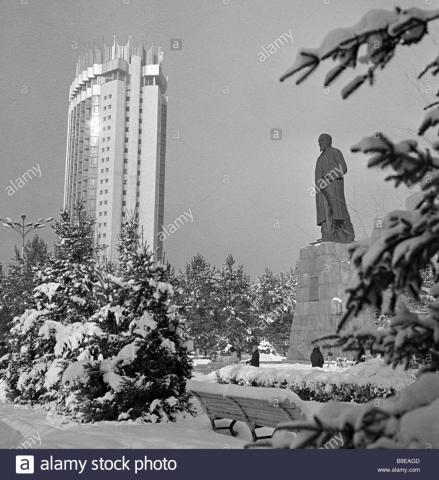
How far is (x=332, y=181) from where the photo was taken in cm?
2047

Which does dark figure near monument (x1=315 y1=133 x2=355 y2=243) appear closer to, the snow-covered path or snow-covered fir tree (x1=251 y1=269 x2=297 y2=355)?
the snow-covered path

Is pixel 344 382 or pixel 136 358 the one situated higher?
pixel 136 358

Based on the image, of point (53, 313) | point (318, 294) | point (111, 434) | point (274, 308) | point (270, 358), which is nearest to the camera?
point (111, 434)

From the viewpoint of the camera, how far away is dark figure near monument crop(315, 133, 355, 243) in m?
20.4

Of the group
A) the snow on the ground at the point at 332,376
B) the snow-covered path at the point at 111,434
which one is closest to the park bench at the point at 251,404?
the snow-covered path at the point at 111,434

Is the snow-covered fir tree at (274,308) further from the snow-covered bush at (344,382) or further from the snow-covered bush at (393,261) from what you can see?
the snow-covered bush at (393,261)

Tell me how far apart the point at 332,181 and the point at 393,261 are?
18582 millimetres

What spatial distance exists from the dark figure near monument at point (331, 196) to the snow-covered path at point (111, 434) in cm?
1165

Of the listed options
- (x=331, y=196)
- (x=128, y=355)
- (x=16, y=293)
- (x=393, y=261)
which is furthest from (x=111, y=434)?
(x=16, y=293)

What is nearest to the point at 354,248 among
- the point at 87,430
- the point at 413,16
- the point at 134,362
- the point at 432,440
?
the point at 432,440

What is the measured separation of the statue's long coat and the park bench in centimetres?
1290

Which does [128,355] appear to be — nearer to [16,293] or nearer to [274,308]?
[16,293]

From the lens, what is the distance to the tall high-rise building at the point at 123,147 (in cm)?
11300
